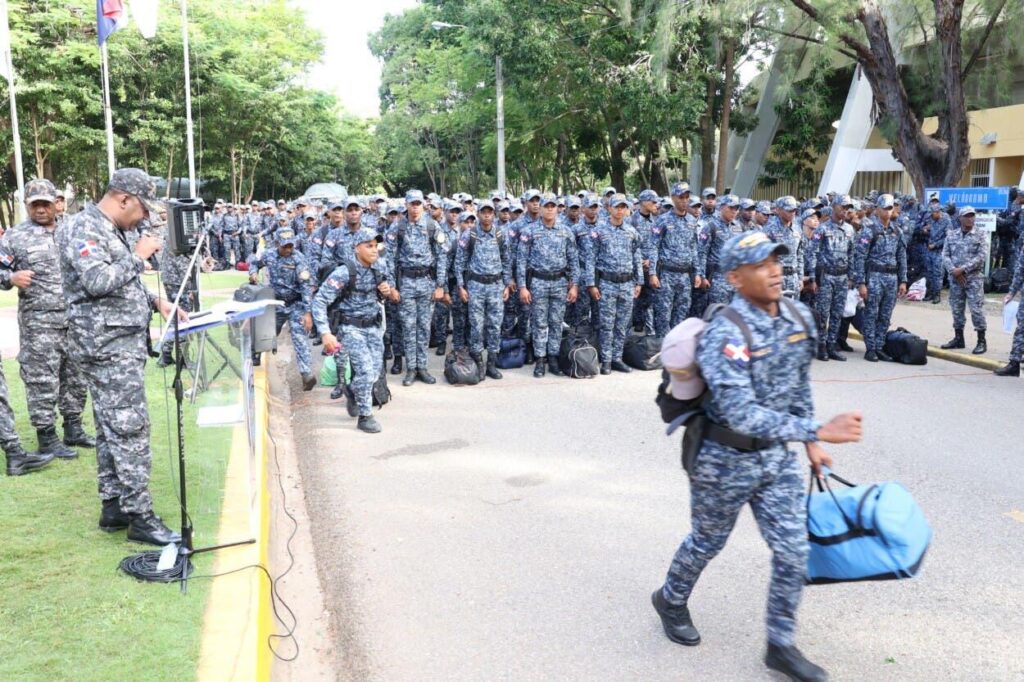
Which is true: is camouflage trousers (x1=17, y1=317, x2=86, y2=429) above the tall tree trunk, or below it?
below

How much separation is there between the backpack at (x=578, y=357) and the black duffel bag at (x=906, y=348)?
384cm

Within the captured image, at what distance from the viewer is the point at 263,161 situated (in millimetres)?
41094

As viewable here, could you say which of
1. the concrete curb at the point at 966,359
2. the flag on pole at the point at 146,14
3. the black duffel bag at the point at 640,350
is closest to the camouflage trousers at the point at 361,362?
the black duffel bag at the point at 640,350

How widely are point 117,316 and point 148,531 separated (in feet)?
4.02

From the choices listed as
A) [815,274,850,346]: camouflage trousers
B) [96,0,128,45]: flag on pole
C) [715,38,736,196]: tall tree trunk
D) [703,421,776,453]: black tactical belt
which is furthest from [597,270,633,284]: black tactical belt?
[96,0,128,45]: flag on pole

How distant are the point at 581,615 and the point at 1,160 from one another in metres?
33.3

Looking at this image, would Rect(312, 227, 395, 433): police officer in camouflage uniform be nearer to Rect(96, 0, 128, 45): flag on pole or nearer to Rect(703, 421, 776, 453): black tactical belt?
Rect(703, 421, 776, 453): black tactical belt

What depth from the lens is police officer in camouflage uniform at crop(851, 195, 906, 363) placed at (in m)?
10.8

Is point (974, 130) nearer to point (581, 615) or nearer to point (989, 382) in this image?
point (989, 382)

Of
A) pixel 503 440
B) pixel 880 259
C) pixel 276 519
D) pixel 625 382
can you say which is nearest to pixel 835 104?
pixel 880 259

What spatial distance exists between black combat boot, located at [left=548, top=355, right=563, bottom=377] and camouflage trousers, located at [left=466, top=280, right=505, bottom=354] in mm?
771

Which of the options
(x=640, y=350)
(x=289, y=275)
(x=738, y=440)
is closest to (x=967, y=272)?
(x=640, y=350)

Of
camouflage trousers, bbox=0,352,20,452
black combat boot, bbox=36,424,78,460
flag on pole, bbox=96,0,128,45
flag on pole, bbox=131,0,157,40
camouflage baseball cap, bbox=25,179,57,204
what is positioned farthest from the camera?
flag on pole, bbox=131,0,157,40

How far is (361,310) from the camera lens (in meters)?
7.54
